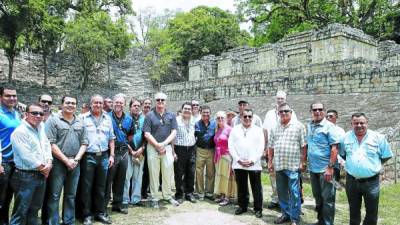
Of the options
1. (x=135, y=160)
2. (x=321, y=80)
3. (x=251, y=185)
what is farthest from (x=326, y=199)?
(x=321, y=80)

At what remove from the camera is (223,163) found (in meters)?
6.72

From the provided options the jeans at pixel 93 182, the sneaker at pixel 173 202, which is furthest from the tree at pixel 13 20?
the jeans at pixel 93 182

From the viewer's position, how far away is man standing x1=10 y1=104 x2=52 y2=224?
13.9 feet

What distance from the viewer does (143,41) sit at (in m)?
55.1

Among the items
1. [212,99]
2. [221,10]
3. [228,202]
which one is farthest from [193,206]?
[221,10]

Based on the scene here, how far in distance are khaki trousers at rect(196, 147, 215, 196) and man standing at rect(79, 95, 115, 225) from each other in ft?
6.37

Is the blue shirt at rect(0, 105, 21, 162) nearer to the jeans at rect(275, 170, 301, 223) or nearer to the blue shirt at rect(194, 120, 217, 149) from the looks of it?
the blue shirt at rect(194, 120, 217, 149)

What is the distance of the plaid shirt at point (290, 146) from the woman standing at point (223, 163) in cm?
135

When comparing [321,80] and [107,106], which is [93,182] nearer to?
[107,106]

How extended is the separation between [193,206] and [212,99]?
1116 centimetres

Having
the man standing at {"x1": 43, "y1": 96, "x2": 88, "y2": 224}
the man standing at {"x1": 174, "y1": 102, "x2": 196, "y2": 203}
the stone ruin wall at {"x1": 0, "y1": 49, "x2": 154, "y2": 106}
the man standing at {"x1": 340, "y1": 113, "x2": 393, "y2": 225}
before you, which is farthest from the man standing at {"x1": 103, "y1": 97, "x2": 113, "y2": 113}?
the stone ruin wall at {"x1": 0, "y1": 49, "x2": 154, "y2": 106}

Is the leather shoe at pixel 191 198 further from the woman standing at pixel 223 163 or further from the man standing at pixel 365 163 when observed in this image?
the man standing at pixel 365 163

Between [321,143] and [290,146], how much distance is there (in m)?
0.44

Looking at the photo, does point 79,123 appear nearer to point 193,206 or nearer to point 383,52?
point 193,206
